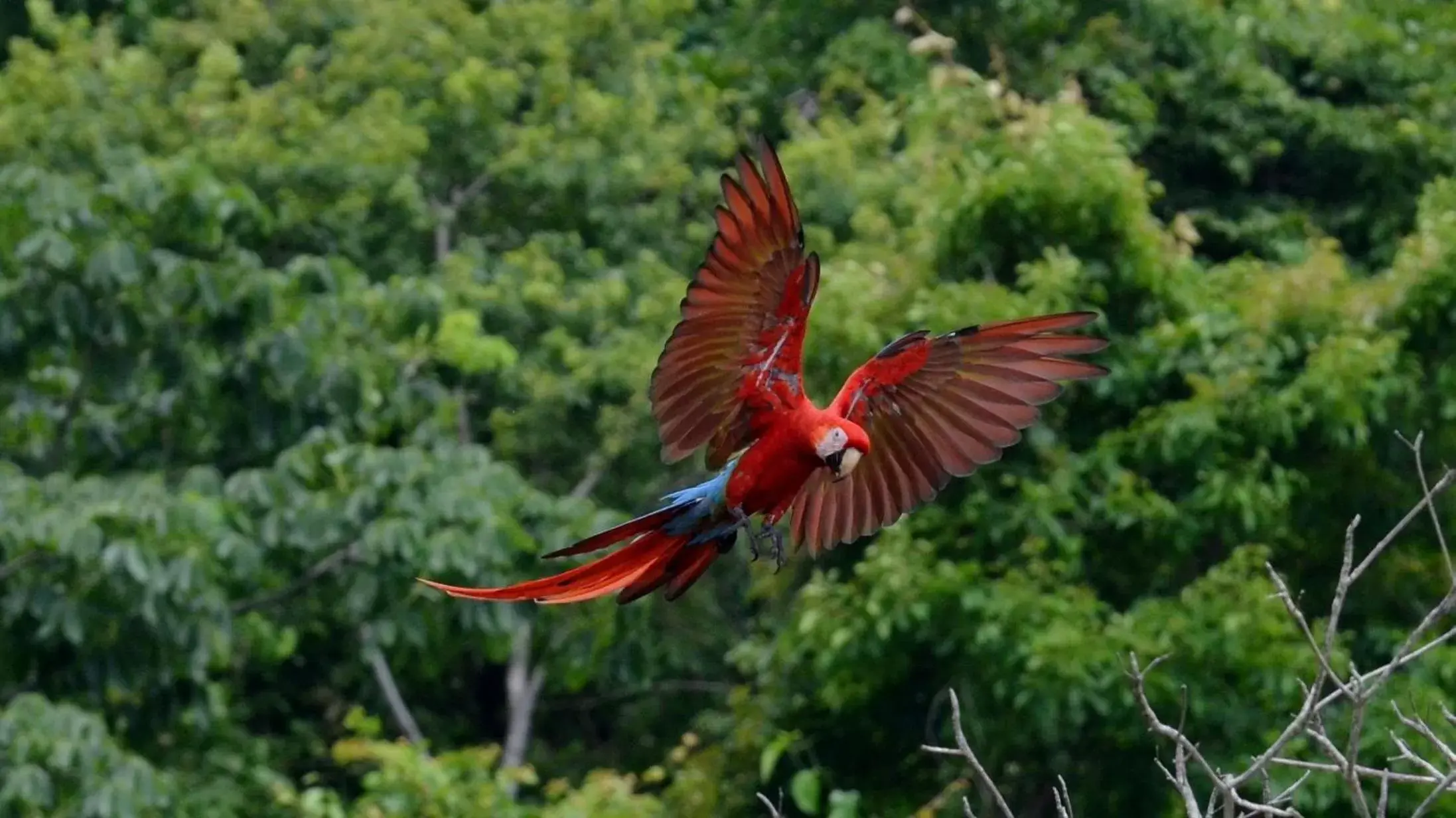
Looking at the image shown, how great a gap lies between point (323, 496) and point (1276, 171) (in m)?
4.99

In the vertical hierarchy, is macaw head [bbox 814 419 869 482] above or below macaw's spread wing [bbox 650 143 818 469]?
below

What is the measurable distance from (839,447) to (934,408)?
52cm

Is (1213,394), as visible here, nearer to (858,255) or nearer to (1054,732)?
(1054,732)

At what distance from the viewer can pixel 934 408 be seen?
13.8 ft

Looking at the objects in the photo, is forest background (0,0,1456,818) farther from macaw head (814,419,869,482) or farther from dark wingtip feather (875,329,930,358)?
macaw head (814,419,869,482)

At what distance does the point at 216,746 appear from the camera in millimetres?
7934

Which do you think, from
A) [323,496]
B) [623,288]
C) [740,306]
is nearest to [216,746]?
[323,496]

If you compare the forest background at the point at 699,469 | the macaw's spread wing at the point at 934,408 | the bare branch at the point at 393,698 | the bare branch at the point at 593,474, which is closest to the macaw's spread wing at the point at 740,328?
the macaw's spread wing at the point at 934,408

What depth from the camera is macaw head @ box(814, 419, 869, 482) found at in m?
3.73

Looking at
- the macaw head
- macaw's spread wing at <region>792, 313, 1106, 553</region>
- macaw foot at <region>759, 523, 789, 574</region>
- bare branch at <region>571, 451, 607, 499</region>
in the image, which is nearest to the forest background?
bare branch at <region>571, 451, 607, 499</region>

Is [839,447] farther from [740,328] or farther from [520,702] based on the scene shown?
[520,702]

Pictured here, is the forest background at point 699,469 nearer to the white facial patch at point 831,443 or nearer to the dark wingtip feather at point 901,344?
the dark wingtip feather at point 901,344

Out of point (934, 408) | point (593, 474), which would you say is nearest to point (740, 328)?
point (934, 408)

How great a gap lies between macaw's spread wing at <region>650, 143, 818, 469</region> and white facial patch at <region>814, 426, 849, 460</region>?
13cm
